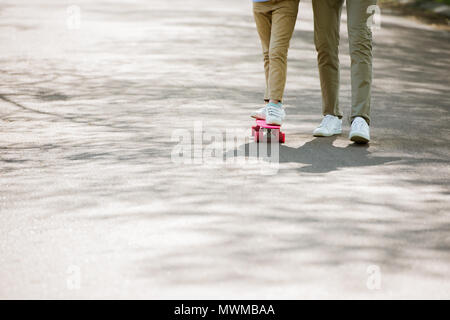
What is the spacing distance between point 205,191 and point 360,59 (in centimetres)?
232

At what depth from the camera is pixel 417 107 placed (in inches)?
373

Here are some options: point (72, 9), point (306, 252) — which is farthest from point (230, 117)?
point (72, 9)

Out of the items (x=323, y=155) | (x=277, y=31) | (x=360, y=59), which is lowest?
(x=323, y=155)

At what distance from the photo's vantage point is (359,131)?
7.22 m

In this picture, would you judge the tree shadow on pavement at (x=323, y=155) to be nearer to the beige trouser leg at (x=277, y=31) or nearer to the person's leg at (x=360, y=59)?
the person's leg at (x=360, y=59)

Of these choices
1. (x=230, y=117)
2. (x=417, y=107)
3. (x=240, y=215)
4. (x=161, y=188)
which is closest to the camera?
(x=240, y=215)

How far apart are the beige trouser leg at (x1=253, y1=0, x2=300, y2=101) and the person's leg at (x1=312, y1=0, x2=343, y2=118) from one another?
0.79 feet

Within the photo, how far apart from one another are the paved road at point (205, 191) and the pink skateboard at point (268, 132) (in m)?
0.10

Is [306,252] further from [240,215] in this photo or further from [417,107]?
[417,107]

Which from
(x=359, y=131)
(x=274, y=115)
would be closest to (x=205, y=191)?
(x=274, y=115)

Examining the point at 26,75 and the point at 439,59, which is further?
the point at 439,59

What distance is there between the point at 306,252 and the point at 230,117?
14.0 feet

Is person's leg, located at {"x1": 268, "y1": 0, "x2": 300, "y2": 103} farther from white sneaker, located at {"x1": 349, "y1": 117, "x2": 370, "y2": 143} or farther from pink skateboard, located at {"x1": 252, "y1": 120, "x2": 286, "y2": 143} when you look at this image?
white sneaker, located at {"x1": 349, "y1": 117, "x2": 370, "y2": 143}

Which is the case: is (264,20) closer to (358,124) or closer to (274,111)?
(274,111)
